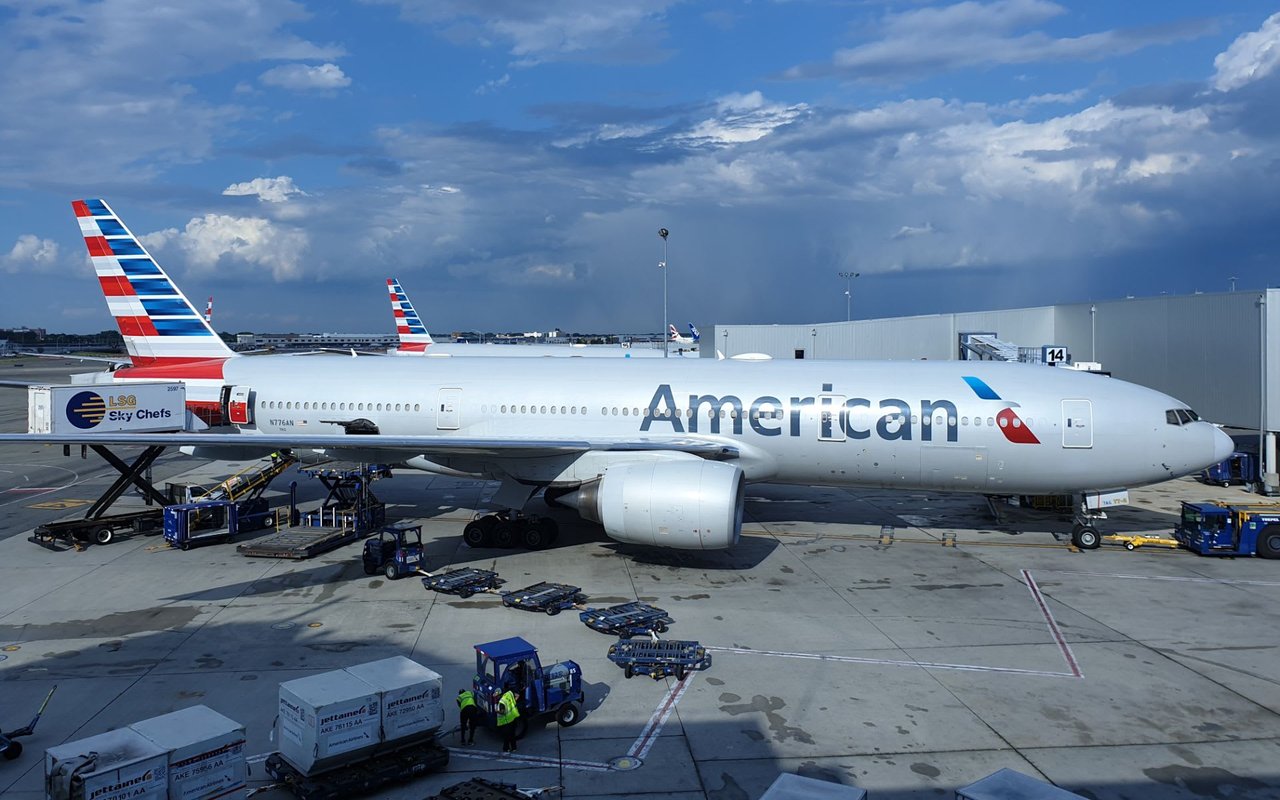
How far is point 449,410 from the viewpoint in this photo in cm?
2120

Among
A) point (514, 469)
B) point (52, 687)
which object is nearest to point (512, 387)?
point (514, 469)

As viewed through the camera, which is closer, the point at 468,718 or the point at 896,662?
the point at 468,718

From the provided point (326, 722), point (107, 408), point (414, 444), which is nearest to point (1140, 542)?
point (414, 444)

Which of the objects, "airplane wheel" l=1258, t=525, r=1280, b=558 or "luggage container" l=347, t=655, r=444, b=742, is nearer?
"luggage container" l=347, t=655, r=444, b=742

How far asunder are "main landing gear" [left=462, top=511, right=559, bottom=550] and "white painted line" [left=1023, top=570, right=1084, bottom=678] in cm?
1019

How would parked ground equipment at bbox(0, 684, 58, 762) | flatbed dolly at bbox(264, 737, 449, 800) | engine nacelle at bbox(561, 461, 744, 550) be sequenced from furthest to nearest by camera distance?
engine nacelle at bbox(561, 461, 744, 550) → parked ground equipment at bbox(0, 684, 58, 762) → flatbed dolly at bbox(264, 737, 449, 800)

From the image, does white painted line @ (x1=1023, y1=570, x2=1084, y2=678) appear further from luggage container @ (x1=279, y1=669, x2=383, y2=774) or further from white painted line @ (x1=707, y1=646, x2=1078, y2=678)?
luggage container @ (x1=279, y1=669, x2=383, y2=774)

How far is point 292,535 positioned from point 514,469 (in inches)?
216

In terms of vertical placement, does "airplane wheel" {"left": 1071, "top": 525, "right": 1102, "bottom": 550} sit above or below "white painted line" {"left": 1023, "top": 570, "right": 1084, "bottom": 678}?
above

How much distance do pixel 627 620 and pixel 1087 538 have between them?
38.7 ft

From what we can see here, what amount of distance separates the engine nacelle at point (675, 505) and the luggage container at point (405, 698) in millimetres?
7285

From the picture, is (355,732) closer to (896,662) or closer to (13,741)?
(13,741)

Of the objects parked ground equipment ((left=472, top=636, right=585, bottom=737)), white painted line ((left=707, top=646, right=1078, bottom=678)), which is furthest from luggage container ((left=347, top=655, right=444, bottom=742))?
white painted line ((left=707, top=646, right=1078, bottom=678))

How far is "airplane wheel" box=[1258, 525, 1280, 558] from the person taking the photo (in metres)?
18.9
